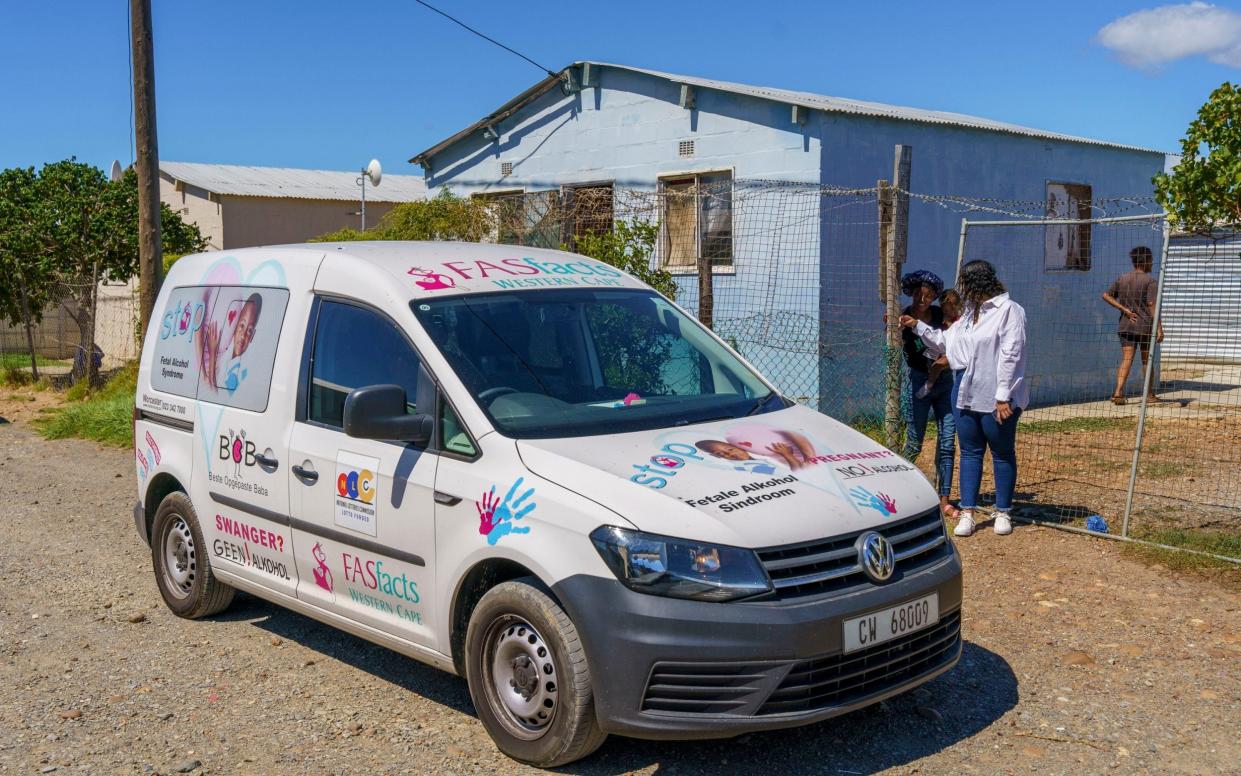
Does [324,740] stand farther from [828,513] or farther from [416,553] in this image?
[828,513]

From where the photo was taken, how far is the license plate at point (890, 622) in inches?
163

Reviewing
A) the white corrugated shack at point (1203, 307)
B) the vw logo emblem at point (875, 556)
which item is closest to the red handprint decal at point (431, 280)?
the vw logo emblem at point (875, 556)

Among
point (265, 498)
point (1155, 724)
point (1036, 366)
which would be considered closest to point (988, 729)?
point (1155, 724)

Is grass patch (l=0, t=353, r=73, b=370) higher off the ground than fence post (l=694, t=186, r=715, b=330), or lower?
lower

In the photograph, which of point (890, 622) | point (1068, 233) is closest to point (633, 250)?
point (890, 622)

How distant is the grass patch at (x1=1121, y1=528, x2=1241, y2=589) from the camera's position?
679 cm

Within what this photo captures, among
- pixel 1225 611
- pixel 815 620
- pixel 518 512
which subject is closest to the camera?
pixel 815 620

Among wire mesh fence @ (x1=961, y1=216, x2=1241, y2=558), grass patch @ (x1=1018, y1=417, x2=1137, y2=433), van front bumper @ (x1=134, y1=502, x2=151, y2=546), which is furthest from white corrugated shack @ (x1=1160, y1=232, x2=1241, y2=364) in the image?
van front bumper @ (x1=134, y1=502, x2=151, y2=546)

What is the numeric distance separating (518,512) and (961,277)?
14.3ft

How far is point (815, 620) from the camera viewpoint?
4016 mm

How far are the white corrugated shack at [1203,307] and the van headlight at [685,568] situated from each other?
5988 mm

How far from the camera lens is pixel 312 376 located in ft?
17.5

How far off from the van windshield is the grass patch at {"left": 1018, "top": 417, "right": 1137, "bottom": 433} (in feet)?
22.0

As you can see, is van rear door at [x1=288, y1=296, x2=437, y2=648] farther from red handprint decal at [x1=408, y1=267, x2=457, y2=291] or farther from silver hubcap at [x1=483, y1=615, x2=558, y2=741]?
silver hubcap at [x1=483, y1=615, x2=558, y2=741]
